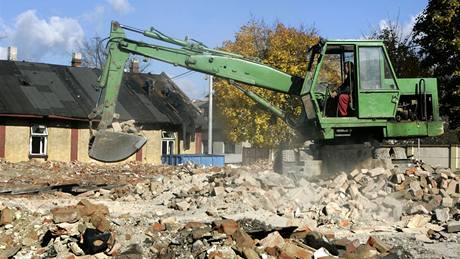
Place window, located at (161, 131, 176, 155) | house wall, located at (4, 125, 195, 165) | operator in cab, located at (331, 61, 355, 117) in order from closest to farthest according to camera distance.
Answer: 1. operator in cab, located at (331, 61, 355, 117)
2. house wall, located at (4, 125, 195, 165)
3. window, located at (161, 131, 176, 155)

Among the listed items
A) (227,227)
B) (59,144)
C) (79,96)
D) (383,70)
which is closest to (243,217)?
(227,227)

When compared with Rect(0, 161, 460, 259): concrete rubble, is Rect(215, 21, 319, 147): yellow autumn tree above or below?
above

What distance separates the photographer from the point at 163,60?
14.6 meters

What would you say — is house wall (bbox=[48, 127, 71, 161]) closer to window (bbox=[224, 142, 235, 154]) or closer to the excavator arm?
the excavator arm

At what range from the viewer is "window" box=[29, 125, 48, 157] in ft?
101

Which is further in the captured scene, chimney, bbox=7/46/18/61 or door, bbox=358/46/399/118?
chimney, bbox=7/46/18/61

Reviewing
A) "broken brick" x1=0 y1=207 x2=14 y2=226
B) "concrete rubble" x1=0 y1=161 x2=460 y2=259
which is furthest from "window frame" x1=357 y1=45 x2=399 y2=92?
"broken brick" x1=0 y1=207 x2=14 y2=226

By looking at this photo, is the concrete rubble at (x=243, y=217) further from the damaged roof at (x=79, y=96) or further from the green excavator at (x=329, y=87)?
the damaged roof at (x=79, y=96)

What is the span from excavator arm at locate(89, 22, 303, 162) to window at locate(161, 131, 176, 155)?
22264mm

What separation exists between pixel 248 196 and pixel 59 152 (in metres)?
20.9

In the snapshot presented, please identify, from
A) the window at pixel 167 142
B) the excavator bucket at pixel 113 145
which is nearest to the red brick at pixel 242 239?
the excavator bucket at pixel 113 145

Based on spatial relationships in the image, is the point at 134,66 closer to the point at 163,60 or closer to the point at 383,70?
the point at 163,60

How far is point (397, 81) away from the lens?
46.5 feet

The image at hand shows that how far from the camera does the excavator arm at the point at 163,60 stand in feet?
43.7
